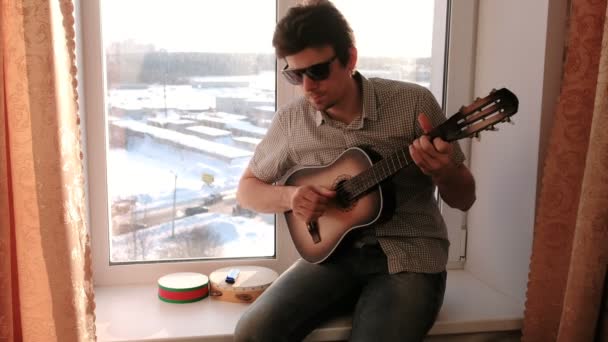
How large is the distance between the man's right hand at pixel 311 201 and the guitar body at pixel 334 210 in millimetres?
26

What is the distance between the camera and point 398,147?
143cm

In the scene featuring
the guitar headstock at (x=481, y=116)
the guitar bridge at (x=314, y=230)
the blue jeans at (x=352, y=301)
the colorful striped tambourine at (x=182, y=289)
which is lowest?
the colorful striped tambourine at (x=182, y=289)

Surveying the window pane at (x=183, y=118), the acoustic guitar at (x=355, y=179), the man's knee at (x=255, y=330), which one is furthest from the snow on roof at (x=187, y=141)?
the man's knee at (x=255, y=330)

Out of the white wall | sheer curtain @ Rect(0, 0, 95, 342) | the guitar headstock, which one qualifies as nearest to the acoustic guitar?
the guitar headstock

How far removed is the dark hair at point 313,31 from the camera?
1.36m

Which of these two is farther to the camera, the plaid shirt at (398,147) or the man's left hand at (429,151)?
the plaid shirt at (398,147)

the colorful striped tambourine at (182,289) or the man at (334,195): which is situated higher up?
the man at (334,195)

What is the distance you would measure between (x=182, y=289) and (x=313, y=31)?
2.70 ft

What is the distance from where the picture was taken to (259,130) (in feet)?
5.91

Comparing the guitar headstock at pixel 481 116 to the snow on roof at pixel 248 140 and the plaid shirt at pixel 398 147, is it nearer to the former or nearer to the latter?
the plaid shirt at pixel 398 147

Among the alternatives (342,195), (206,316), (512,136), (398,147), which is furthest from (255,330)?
(512,136)

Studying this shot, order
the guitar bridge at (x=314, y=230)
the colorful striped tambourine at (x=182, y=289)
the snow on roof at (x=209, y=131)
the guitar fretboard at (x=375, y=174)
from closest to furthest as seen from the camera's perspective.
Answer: the guitar fretboard at (x=375, y=174) < the guitar bridge at (x=314, y=230) < the colorful striped tambourine at (x=182, y=289) < the snow on roof at (x=209, y=131)

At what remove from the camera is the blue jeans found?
4.19 ft

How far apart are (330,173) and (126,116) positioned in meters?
0.69
